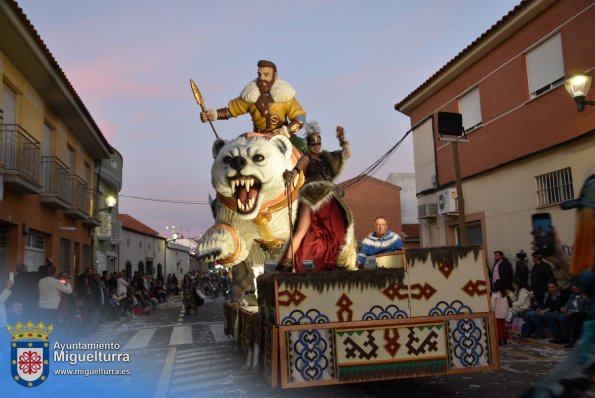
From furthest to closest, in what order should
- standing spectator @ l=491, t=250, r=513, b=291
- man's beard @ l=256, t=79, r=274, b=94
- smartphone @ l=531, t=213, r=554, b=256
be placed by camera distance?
1. standing spectator @ l=491, t=250, r=513, b=291
2. man's beard @ l=256, t=79, r=274, b=94
3. smartphone @ l=531, t=213, r=554, b=256

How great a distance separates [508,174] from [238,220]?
28.2 feet

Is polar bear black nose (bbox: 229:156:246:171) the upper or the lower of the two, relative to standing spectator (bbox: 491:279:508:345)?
upper

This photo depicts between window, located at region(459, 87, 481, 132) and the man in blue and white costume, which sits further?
window, located at region(459, 87, 481, 132)

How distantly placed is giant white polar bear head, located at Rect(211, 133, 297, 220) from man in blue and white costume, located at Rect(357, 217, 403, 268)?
115 cm

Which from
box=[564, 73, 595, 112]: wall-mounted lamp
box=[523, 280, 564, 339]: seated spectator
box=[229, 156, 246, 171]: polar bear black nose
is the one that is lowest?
box=[523, 280, 564, 339]: seated spectator

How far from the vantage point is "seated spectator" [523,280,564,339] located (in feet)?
27.3

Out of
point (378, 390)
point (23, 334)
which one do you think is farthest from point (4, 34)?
point (378, 390)

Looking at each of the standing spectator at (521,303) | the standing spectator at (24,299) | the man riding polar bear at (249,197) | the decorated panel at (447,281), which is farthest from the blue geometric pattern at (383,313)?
the standing spectator at (24,299)

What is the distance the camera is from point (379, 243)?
617 centimetres

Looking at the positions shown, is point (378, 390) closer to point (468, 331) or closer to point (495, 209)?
point (468, 331)

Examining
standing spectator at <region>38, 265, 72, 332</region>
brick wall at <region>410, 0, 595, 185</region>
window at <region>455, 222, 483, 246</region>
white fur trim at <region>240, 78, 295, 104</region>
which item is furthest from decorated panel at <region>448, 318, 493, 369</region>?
window at <region>455, 222, 483, 246</region>

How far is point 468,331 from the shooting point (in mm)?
4359

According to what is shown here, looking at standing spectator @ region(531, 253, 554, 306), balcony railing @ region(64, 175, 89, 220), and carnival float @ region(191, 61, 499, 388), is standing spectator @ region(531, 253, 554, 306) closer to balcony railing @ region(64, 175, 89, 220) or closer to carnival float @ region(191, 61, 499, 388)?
carnival float @ region(191, 61, 499, 388)

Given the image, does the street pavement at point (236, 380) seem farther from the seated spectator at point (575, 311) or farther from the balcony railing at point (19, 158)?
the balcony railing at point (19, 158)
